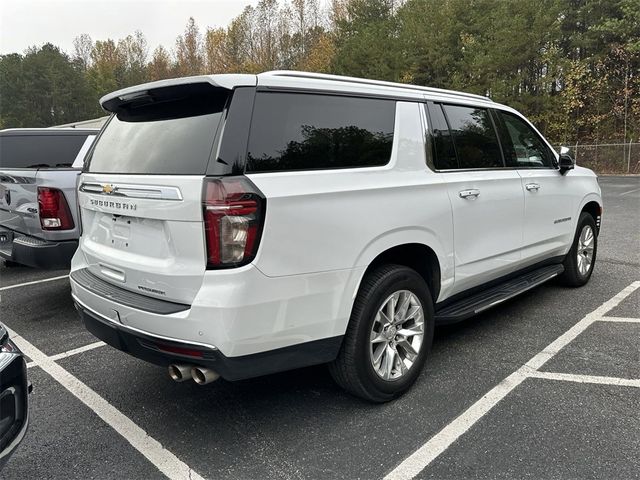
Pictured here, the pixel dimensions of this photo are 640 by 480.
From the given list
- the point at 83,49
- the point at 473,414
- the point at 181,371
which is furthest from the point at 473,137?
the point at 83,49

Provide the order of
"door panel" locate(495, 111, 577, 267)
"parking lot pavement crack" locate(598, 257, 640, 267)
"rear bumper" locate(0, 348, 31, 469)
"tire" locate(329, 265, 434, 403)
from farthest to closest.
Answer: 1. "parking lot pavement crack" locate(598, 257, 640, 267)
2. "door panel" locate(495, 111, 577, 267)
3. "tire" locate(329, 265, 434, 403)
4. "rear bumper" locate(0, 348, 31, 469)

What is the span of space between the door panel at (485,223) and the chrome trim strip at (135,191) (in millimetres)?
1858

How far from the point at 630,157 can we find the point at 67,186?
26.0 metres

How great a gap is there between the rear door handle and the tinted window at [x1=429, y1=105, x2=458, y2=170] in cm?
20

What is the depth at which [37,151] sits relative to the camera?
5660mm

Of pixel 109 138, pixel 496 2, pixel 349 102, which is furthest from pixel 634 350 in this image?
pixel 496 2

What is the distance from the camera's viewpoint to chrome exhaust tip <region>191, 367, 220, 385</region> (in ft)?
7.80

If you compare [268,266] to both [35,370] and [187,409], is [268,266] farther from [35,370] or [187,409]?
[35,370]

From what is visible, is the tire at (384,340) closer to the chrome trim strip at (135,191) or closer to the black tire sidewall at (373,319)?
the black tire sidewall at (373,319)

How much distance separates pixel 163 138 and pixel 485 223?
7.72ft

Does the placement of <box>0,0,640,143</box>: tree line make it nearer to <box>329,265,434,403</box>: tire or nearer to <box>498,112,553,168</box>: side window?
<box>498,112,553,168</box>: side window

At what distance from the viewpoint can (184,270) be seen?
2348mm

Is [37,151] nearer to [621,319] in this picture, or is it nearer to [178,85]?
[178,85]

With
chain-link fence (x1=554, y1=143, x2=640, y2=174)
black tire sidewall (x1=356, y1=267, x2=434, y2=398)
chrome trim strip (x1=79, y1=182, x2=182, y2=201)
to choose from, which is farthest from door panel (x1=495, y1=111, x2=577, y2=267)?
chain-link fence (x1=554, y1=143, x2=640, y2=174)
